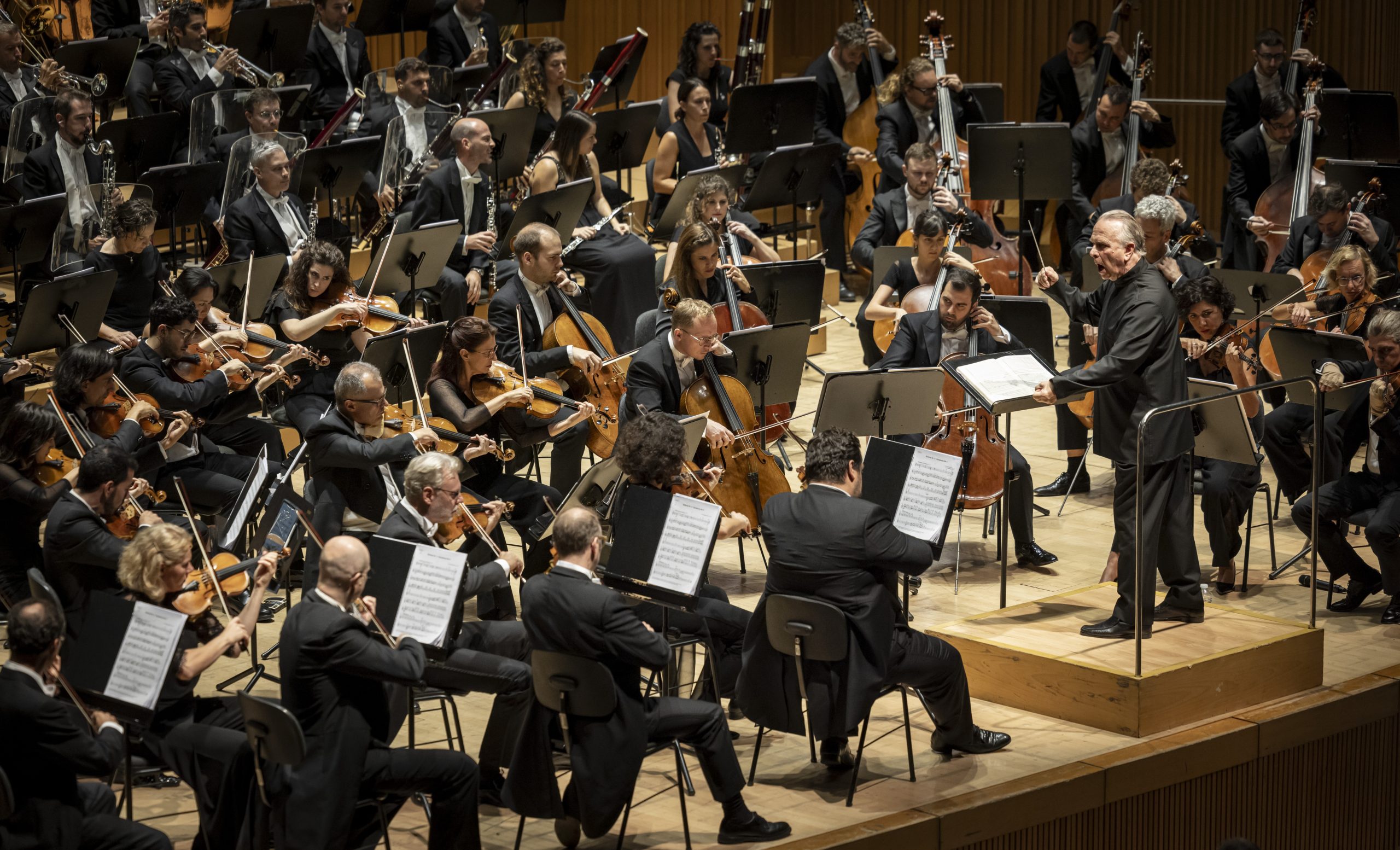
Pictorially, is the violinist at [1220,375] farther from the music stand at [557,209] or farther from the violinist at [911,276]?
the music stand at [557,209]

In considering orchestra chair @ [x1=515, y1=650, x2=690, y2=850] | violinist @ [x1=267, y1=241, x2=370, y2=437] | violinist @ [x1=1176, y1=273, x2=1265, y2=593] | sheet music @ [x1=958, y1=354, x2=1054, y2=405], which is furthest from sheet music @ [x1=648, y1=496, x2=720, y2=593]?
violinist @ [x1=1176, y1=273, x2=1265, y2=593]

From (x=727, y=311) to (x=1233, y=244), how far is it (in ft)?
10.8

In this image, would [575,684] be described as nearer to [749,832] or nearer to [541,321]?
[749,832]

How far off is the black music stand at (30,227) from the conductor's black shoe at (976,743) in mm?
3862

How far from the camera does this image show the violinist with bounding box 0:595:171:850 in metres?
3.72

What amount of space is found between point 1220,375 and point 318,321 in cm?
316

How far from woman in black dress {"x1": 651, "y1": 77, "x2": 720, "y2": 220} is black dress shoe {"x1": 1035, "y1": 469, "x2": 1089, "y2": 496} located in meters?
2.45

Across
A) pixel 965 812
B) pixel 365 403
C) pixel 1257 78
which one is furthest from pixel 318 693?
pixel 1257 78

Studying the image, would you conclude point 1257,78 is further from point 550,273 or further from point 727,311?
point 550,273

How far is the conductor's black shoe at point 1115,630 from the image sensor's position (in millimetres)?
5152

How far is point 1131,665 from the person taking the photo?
4.98 meters

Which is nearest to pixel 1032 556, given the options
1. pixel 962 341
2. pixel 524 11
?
pixel 962 341

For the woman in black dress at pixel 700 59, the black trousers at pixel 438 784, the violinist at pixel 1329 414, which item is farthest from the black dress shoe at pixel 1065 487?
the black trousers at pixel 438 784

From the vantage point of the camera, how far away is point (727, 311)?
21.0 feet
